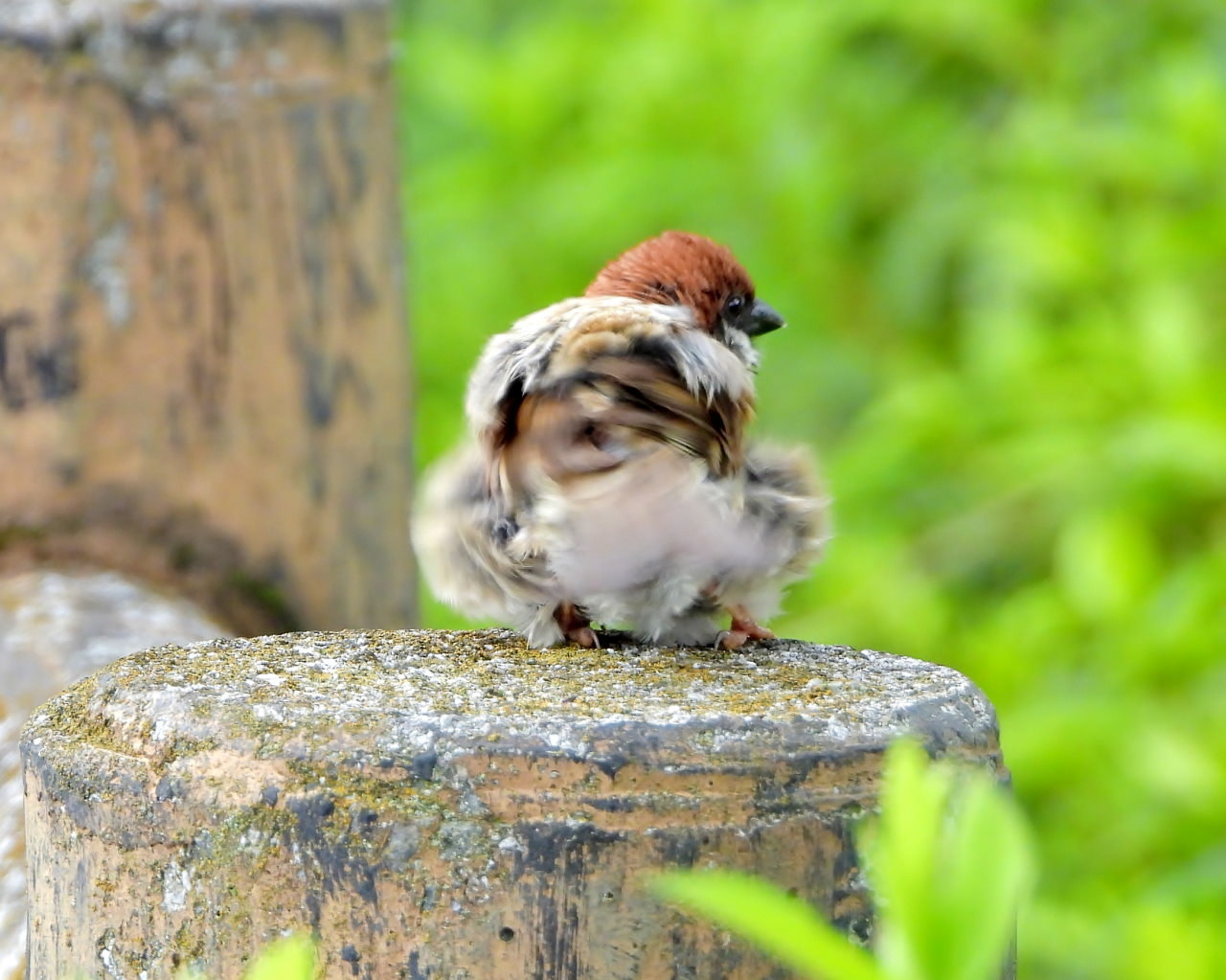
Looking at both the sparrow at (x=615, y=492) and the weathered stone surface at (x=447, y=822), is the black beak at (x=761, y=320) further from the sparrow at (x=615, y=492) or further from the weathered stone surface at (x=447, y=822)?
the weathered stone surface at (x=447, y=822)

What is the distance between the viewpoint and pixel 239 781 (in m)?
1.54

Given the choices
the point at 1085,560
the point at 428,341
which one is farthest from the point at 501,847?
the point at 428,341

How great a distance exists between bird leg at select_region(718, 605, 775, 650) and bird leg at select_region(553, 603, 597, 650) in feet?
0.56

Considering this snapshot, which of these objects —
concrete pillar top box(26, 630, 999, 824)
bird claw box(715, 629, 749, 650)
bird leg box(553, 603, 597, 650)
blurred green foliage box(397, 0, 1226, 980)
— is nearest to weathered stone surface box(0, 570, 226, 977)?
concrete pillar top box(26, 630, 999, 824)

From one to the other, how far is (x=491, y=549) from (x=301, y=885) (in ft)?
2.28

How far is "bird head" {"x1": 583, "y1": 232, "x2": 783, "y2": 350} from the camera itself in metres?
2.43

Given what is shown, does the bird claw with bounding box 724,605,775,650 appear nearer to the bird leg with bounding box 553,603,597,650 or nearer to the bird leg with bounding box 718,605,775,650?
the bird leg with bounding box 718,605,775,650

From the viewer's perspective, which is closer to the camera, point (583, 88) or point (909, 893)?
point (909, 893)

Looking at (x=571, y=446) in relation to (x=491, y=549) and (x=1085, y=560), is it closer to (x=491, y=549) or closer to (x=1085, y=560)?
(x=491, y=549)

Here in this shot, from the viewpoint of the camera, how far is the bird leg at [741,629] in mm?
2174

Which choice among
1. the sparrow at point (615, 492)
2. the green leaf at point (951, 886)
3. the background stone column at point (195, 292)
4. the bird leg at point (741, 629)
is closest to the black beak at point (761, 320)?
the sparrow at point (615, 492)

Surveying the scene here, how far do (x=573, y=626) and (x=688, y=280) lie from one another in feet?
1.90

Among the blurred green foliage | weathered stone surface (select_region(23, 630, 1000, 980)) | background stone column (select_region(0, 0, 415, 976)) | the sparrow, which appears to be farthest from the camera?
the blurred green foliage

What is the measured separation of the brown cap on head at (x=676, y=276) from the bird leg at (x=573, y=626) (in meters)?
0.50
